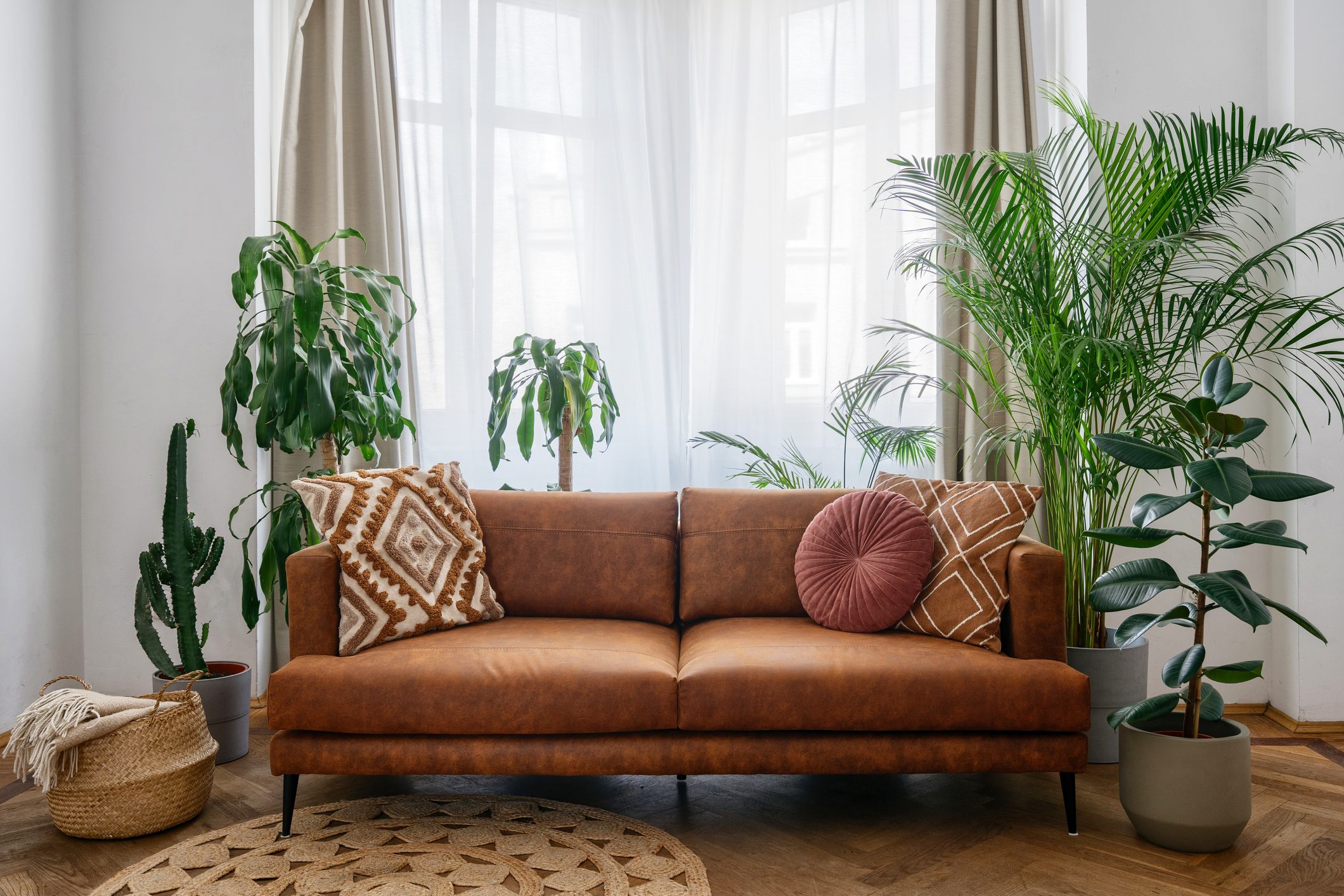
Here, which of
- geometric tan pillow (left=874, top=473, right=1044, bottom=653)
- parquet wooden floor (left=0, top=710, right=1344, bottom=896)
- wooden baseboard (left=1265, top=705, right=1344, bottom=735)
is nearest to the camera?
parquet wooden floor (left=0, top=710, right=1344, bottom=896)

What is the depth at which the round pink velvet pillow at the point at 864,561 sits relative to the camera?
227cm

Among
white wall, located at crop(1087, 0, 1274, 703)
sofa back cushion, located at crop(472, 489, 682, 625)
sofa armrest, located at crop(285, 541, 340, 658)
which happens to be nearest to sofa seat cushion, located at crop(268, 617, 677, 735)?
sofa armrest, located at crop(285, 541, 340, 658)

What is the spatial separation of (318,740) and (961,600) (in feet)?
5.09

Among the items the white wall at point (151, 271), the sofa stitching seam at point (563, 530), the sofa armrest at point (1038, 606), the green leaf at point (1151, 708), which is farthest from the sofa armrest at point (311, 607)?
the green leaf at point (1151, 708)

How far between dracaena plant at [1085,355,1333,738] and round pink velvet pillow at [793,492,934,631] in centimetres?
44

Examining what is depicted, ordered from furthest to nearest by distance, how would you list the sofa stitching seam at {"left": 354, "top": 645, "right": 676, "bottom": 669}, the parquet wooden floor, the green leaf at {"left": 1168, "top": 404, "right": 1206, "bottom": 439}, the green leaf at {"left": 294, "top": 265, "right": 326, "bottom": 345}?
the green leaf at {"left": 294, "top": 265, "right": 326, "bottom": 345}, the sofa stitching seam at {"left": 354, "top": 645, "right": 676, "bottom": 669}, the green leaf at {"left": 1168, "top": 404, "right": 1206, "bottom": 439}, the parquet wooden floor

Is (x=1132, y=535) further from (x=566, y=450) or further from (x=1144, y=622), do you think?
(x=566, y=450)

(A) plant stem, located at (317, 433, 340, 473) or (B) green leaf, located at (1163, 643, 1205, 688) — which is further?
(A) plant stem, located at (317, 433, 340, 473)

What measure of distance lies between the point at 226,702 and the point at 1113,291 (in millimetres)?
2776

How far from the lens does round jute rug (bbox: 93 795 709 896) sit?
5.93ft

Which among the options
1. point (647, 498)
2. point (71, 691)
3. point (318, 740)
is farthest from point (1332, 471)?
point (71, 691)

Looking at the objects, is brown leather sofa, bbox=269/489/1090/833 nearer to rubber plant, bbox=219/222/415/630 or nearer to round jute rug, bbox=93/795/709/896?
round jute rug, bbox=93/795/709/896

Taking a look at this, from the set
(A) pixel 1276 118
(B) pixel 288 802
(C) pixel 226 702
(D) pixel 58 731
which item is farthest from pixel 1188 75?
(D) pixel 58 731

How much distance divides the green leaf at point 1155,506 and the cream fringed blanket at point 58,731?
7.49 ft
